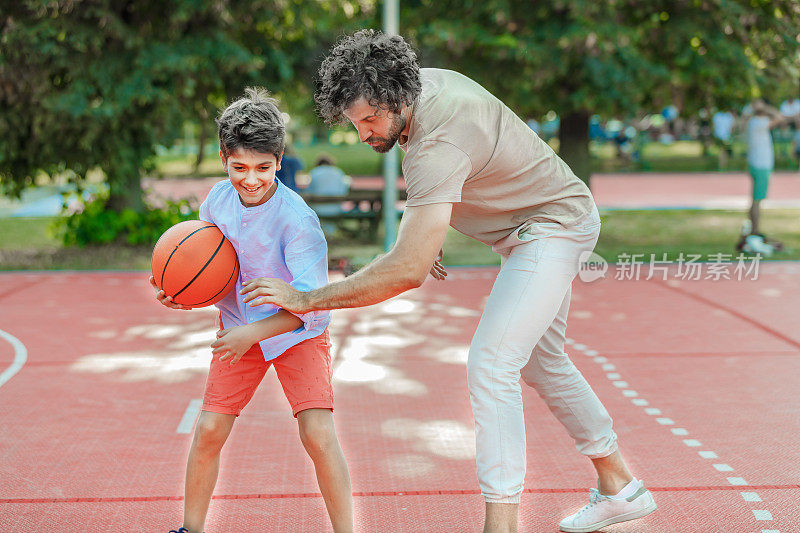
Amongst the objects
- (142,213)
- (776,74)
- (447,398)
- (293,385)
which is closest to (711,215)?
(776,74)

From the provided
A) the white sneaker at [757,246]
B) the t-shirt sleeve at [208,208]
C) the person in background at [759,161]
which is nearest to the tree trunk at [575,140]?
the person in background at [759,161]

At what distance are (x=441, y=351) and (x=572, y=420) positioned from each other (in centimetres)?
324

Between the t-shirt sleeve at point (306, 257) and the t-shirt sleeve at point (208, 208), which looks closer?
the t-shirt sleeve at point (306, 257)

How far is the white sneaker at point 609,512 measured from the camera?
149 inches

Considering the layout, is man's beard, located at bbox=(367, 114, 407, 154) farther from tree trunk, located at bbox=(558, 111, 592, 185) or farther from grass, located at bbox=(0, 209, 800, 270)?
tree trunk, located at bbox=(558, 111, 592, 185)

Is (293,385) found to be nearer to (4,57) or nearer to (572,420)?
(572,420)

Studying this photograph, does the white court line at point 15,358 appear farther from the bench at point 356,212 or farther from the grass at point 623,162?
the grass at point 623,162

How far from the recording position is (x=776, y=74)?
1270 cm

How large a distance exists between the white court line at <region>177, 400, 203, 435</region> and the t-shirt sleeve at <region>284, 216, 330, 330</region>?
2195 mm

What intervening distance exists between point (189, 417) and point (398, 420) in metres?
1.20

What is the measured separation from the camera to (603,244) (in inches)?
521

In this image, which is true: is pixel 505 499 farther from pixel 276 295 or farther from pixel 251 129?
pixel 251 129

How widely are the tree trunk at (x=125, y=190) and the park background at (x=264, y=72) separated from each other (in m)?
0.02

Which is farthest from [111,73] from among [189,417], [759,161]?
[759,161]
